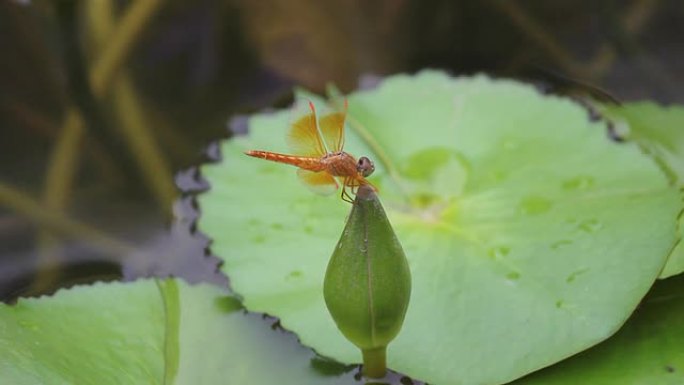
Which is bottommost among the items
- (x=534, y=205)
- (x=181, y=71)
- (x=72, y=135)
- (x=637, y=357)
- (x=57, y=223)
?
(x=637, y=357)

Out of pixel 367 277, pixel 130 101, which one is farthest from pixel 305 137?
pixel 130 101

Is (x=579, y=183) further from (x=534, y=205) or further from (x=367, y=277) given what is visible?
(x=367, y=277)

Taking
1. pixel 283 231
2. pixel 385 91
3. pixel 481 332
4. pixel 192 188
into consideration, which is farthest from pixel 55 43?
pixel 481 332

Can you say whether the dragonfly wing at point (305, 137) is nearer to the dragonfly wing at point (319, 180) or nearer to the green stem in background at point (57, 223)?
the dragonfly wing at point (319, 180)

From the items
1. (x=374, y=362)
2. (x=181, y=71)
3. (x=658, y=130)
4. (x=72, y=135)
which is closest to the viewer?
(x=374, y=362)

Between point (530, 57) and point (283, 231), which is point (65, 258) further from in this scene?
point (530, 57)
